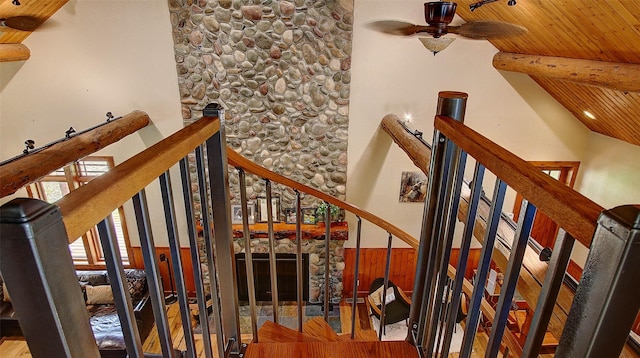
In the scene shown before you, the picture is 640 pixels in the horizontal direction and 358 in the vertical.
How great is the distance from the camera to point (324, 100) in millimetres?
4945

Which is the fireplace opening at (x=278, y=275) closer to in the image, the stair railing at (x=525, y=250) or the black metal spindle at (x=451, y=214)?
the stair railing at (x=525, y=250)

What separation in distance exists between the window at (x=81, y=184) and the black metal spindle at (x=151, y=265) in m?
5.24

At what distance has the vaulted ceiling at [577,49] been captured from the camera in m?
3.03

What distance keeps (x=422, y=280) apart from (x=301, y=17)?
3973 mm

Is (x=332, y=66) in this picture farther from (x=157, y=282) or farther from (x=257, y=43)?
(x=157, y=282)

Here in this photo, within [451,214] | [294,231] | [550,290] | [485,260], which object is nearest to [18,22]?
[294,231]

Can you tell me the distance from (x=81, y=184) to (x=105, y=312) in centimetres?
204

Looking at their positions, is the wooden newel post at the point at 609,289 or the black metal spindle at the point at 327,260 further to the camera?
the black metal spindle at the point at 327,260

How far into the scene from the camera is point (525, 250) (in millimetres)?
838

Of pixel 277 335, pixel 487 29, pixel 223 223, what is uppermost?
pixel 487 29

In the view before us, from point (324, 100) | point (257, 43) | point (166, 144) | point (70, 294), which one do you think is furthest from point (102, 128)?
point (70, 294)

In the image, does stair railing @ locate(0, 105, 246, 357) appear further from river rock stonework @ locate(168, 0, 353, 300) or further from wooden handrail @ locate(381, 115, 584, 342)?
river rock stonework @ locate(168, 0, 353, 300)

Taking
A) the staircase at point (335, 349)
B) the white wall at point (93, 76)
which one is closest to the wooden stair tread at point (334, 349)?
the staircase at point (335, 349)

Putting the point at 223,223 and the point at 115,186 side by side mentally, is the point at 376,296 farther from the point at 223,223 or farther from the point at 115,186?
the point at 115,186
